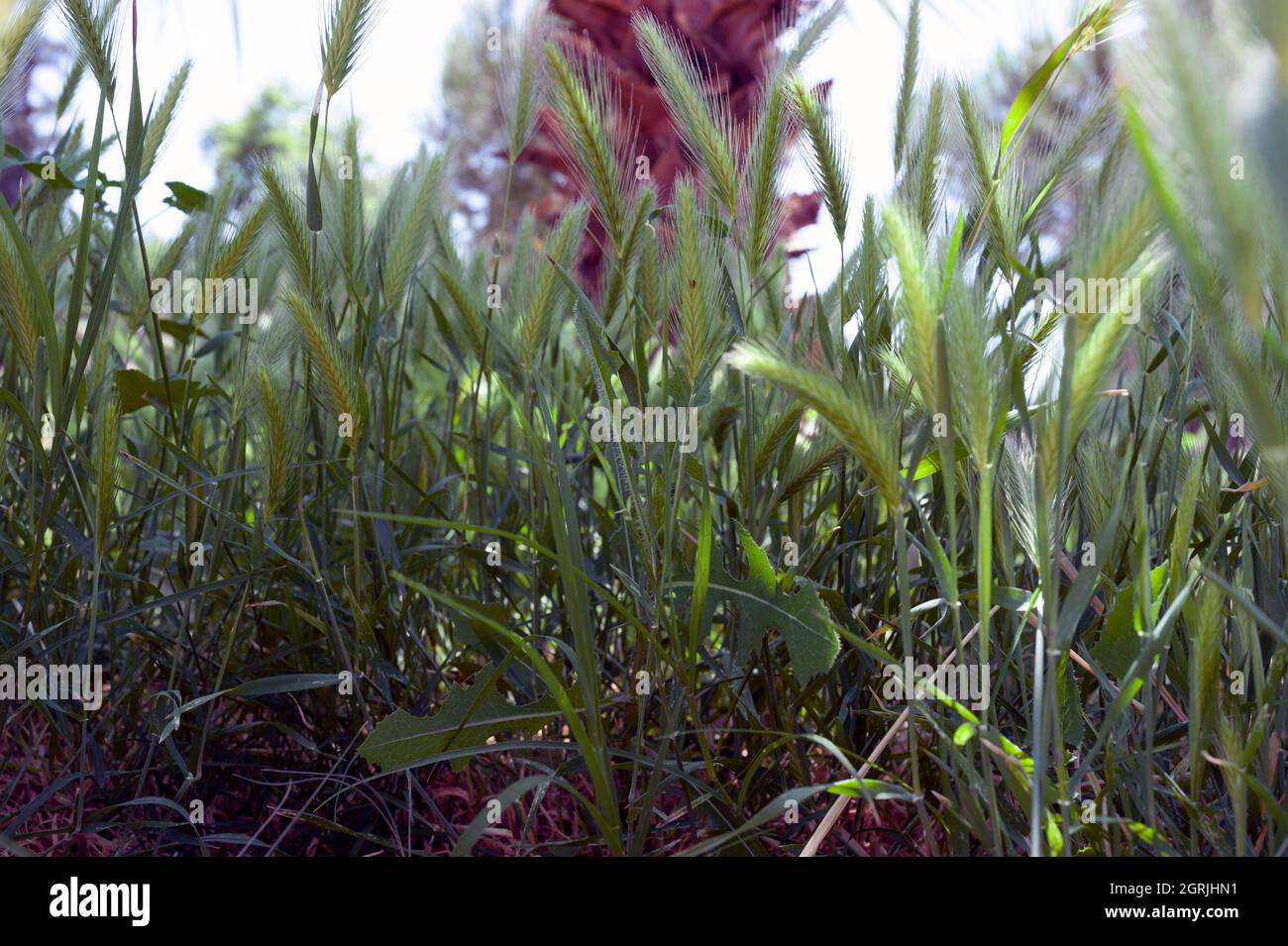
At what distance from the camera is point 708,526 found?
64cm

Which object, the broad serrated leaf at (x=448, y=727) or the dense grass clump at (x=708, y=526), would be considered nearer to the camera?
the dense grass clump at (x=708, y=526)

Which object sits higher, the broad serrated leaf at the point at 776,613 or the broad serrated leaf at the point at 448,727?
the broad serrated leaf at the point at 776,613

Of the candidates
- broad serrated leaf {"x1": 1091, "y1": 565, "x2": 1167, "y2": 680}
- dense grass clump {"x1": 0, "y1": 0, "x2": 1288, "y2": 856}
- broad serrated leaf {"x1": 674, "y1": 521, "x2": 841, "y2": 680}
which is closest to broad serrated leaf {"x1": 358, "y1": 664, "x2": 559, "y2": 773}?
dense grass clump {"x1": 0, "y1": 0, "x2": 1288, "y2": 856}

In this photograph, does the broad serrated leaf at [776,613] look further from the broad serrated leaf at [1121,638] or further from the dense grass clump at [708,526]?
the broad serrated leaf at [1121,638]

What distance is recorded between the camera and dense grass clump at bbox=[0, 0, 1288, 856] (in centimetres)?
56

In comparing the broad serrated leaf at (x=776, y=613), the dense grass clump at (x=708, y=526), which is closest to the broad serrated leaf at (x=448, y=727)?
the dense grass clump at (x=708, y=526)

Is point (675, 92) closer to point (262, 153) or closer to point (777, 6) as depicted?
point (262, 153)

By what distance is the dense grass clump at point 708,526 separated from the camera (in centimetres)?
56

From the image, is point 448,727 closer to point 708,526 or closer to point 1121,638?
point 708,526

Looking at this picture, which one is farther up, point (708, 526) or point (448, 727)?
point (708, 526)

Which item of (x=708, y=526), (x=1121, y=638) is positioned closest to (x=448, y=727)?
(x=708, y=526)

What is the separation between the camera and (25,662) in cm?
78

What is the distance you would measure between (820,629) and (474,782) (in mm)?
431
